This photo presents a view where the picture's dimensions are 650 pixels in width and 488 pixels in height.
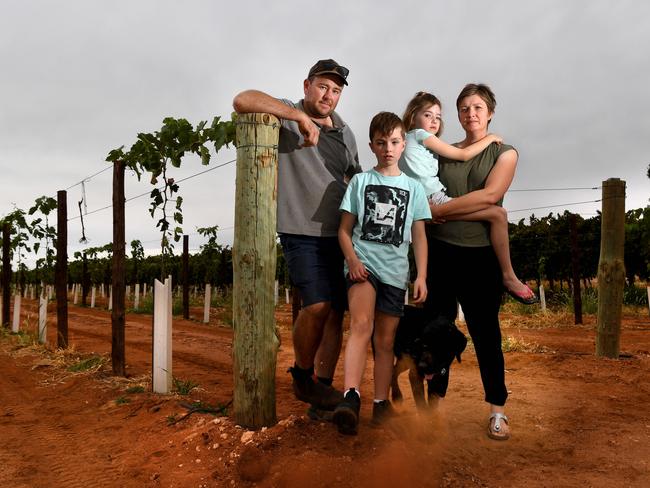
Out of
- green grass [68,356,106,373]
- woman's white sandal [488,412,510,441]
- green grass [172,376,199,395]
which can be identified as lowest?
green grass [68,356,106,373]

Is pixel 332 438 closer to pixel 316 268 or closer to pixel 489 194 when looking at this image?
pixel 316 268

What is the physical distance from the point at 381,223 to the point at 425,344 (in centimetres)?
75

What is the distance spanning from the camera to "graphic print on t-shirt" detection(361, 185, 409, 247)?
290 centimetres

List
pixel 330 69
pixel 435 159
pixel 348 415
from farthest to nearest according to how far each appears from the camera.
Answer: pixel 435 159, pixel 330 69, pixel 348 415

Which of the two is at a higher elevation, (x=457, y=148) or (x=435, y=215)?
(x=457, y=148)

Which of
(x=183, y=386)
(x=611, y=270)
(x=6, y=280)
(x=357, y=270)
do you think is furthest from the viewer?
(x=6, y=280)

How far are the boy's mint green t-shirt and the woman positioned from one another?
1.03 feet

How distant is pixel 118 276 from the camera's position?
21.5ft

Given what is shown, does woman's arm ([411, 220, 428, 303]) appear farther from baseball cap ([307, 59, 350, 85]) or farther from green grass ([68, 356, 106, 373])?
green grass ([68, 356, 106, 373])

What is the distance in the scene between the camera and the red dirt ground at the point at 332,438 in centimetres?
277

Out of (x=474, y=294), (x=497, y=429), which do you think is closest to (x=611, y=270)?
(x=497, y=429)

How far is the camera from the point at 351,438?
113 inches

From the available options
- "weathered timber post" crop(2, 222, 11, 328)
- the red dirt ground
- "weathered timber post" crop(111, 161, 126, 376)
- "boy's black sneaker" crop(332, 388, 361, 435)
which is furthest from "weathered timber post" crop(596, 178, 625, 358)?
"weathered timber post" crop(2, 222, 11, 328)

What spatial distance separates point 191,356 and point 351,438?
218 inches
